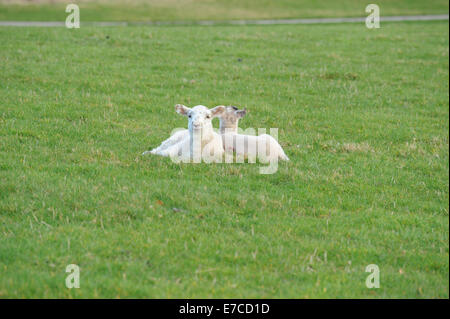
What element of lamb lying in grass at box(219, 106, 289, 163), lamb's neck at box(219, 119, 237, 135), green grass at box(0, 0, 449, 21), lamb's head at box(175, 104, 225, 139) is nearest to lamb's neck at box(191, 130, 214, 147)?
lamb's head at box(175, 104, 225, 139)

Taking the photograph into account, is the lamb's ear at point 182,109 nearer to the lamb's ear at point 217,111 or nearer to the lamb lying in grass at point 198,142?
the lamb lying in grass at point 198,142

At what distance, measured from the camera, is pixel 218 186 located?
9805mm

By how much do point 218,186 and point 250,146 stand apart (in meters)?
1.80

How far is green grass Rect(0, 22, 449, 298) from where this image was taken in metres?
7.09

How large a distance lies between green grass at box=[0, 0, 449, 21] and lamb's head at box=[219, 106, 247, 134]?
110ft

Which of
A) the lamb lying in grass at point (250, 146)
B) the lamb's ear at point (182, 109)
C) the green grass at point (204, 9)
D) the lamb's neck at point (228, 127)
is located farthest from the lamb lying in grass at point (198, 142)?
the green grass at point (204, 9)

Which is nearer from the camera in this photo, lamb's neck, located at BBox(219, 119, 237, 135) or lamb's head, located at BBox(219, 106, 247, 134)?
lamb's head, located at BBox(219, 106, 247, 134)

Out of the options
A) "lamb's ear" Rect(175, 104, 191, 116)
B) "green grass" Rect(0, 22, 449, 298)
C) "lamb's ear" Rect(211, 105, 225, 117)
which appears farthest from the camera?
"lamb's ear" Rect(211, 105, 225, 117)

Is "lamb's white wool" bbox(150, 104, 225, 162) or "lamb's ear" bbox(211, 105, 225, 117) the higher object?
"lamb's ear" bbox(211, 105, 225, 117)

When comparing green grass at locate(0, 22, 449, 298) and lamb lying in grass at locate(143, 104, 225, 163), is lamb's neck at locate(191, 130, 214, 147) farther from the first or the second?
green grass at locate(0, 22, 449, 298)

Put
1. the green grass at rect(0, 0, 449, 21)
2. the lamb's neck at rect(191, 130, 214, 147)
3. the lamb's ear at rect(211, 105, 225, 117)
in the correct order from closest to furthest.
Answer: the lamb's neck at rect(191, 130, 214, 147) → the lamb's ear at rect(211, 105, 225, 117) → the green grass at rect(0, 0, 449, 21)

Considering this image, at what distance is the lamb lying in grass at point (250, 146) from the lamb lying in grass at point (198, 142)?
0.27m

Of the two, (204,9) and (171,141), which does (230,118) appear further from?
(204,9)

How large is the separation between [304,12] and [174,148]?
134ft
